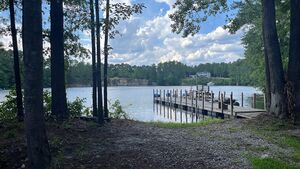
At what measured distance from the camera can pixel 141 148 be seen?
693 centimetres

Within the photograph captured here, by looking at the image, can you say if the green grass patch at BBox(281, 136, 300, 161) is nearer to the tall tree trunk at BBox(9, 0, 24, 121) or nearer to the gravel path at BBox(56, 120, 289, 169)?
the gravel path at BBox(56, 120, 289, 169)

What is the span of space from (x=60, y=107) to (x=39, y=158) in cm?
511

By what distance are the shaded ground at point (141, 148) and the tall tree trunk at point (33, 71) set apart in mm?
752

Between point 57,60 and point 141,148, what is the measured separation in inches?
173

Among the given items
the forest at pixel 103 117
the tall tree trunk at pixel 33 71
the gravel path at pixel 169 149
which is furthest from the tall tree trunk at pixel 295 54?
the tall tree trunk at pixel 33 71

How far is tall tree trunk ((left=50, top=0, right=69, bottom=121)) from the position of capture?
9.74 metres

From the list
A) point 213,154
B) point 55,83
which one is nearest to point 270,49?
point 213,154

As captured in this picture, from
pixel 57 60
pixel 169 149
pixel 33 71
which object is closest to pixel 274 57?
pixel 169 149

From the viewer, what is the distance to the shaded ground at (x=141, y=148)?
581 cm

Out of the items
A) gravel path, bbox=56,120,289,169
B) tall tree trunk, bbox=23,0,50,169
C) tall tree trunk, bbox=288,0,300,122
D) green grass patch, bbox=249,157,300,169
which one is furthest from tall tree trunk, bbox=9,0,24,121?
tall tree trunk, bbox=288,0,300,122

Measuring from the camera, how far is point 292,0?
35.7 ft

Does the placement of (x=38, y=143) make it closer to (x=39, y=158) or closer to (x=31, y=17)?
(x=39, y=158)

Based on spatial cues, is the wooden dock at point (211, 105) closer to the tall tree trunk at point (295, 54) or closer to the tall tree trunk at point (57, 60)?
the tall tree trunk at point (295, 54)

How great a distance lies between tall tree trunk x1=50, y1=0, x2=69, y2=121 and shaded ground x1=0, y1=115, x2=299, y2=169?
0.67 metres
